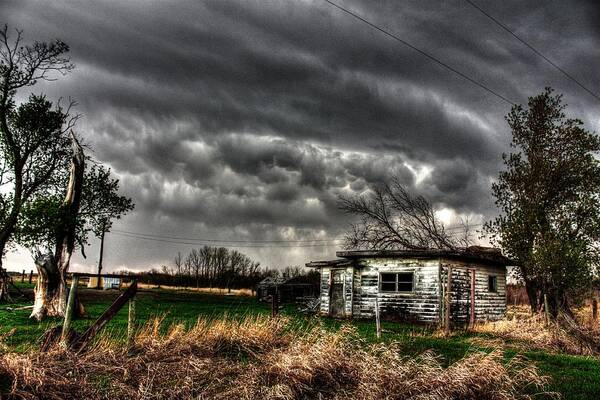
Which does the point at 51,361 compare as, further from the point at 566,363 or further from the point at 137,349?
the point at 566,363

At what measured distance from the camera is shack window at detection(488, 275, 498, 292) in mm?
24641

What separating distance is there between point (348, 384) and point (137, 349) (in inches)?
156

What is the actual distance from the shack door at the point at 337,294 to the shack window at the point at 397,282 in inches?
95.1

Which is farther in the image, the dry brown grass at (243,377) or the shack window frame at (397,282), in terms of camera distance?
the shack window frame at (397,282)

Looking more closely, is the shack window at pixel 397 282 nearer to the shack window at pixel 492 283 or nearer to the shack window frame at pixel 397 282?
the shack window frame at pixel 397 282

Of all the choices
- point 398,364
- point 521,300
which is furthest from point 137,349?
point 521,300

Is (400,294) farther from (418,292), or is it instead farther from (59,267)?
(59,267)

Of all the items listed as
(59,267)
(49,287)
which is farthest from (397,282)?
(49,287)

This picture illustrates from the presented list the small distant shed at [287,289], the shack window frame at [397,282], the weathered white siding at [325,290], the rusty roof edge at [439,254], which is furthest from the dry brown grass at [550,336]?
the small distant shed at [287,289]

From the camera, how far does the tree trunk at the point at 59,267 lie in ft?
55.8

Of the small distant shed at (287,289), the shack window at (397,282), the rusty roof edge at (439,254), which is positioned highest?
the rusty roof edge at (439,254)

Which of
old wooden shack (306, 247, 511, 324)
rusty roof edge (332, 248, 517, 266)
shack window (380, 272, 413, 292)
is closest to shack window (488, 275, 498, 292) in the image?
old wooden shack (306, 247, 511, 324)

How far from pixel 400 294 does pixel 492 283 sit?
6331mm

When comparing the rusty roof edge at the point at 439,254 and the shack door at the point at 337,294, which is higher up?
the rusty roof edge at the point at 439,254
